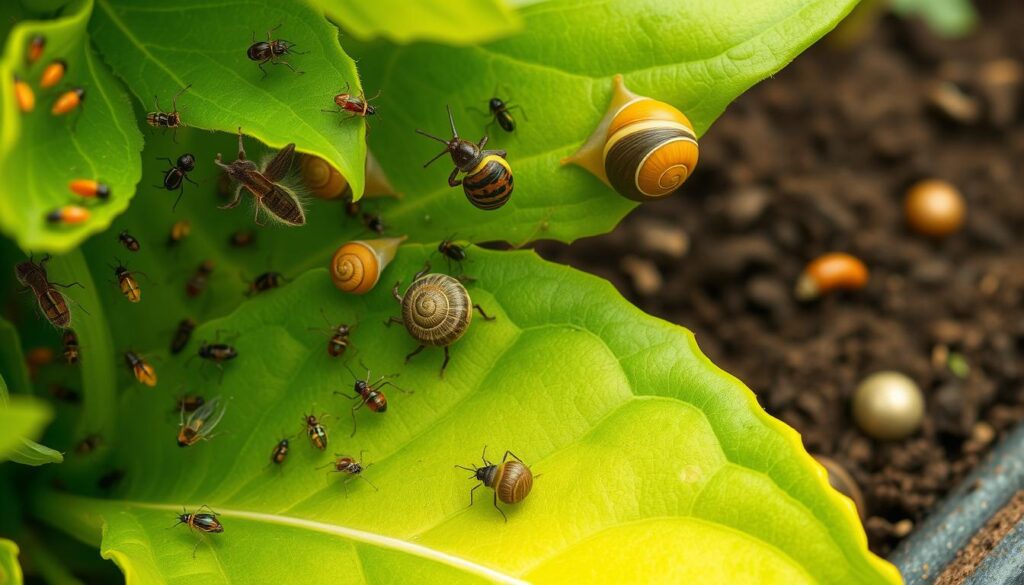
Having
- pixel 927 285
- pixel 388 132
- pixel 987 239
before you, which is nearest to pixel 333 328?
pixel 388 132

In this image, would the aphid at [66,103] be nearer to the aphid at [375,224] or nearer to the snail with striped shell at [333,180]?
the snail with striped shell at [333,180]

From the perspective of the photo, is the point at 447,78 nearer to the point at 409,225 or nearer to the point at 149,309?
the point at 409,225

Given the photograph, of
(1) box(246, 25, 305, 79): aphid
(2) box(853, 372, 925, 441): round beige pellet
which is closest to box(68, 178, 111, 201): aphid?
(1) box(246, 25, 305, 79): aphid

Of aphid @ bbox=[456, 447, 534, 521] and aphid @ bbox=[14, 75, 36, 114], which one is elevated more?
aphid @ bbox=[14, 75, 36, 114]

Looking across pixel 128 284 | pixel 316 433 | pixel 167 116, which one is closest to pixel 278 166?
pixel 167 116

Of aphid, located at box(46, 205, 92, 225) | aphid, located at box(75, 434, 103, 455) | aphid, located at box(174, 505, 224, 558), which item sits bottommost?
aphid, located at box(75, 434, 103, 455)

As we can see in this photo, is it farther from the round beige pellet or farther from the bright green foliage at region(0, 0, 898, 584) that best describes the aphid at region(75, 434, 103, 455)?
the round beige pellet

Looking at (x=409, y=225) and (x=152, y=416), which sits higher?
(x=409, y=225)
